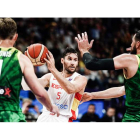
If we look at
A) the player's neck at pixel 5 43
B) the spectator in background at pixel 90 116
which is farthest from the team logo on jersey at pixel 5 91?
the spectator in background at pixel 90 116

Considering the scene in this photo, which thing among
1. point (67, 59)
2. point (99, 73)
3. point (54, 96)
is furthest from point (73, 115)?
point (99, 73)

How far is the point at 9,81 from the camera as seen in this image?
3.98 meters

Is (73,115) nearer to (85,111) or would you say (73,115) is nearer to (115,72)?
(85,111)

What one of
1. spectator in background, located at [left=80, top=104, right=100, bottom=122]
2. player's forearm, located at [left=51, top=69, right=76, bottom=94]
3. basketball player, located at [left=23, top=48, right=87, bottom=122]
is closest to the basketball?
player's forearm, located at [left=51, top=69, right=76, bottom=94]

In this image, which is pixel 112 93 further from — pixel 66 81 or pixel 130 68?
pixel 130 68

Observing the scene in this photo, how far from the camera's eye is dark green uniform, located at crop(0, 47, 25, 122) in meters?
3.97

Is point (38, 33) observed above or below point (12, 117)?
above

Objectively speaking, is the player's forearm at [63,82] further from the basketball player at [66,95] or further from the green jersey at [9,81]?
the green jersey at [9,81]

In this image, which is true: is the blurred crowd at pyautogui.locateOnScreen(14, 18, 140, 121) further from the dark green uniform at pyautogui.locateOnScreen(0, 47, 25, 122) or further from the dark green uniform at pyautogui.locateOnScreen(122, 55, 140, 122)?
the dark green uniform at pyautogui.locateOnScreen(0, 47, 25, 122)

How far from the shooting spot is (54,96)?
6.01 meters

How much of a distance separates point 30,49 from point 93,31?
935cm

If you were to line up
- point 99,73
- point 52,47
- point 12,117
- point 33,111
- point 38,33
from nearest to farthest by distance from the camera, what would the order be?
point 12,117 → point 33,111 → point 99,73 → point 52,47 → point 38,33

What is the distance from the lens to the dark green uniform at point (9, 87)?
397 centimetres

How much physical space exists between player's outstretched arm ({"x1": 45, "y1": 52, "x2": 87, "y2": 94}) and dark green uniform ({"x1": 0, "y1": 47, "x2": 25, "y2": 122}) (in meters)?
1.33
